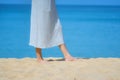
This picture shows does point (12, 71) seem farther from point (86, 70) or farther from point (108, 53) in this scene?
point (108, 53)

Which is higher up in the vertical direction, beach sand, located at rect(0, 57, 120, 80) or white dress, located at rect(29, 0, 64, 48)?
white dress, located at rect(29, 0, 64, 48)

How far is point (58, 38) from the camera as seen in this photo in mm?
3309

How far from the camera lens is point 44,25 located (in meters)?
3.22

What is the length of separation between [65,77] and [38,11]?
888mm

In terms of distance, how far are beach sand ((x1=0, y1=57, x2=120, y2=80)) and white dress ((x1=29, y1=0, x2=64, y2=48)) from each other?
240 millimetres

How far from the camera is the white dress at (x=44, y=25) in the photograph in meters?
3.20

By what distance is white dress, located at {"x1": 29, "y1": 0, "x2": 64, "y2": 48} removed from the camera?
3.20 meters

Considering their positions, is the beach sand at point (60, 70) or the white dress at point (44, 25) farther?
the white dress at point (44, 25)

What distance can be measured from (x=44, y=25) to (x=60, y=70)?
1.93 feet

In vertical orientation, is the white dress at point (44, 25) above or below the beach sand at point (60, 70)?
above

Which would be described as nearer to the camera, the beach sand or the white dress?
the beach sand

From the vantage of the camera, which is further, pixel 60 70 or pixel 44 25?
pixel 44 25

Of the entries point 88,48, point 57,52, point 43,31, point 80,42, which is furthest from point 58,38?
point 80,42

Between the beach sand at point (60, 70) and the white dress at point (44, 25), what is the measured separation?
24cm
